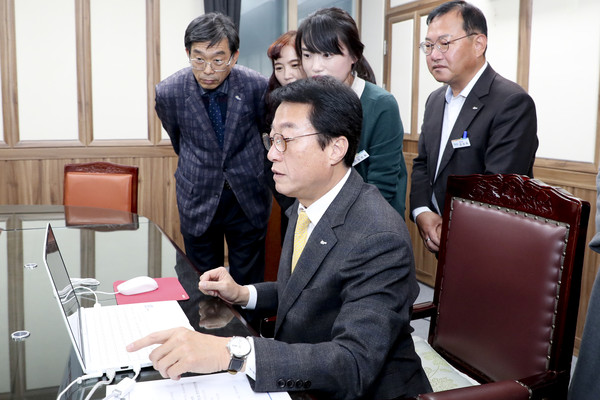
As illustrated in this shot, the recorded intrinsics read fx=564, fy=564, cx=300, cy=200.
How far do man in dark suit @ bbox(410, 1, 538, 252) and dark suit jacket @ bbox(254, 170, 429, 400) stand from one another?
0.80 meters

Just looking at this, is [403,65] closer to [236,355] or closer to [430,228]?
[430,228]

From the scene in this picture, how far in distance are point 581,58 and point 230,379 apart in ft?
8.93

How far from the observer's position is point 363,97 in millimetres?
2158

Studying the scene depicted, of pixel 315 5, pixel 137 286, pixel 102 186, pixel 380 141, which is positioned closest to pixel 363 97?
pixel 380 141

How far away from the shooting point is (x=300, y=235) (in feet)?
4.87

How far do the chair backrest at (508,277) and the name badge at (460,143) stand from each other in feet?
1.60

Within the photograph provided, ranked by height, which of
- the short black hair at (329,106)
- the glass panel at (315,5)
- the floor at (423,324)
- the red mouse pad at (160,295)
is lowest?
the floor at (423,324)

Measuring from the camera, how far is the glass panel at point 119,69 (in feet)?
14.0

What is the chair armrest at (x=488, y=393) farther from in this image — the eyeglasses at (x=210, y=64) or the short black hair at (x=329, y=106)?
the eyeglasses at (x=210, y=64)

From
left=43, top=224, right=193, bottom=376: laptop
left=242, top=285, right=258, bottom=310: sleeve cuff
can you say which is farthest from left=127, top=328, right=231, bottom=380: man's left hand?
left=242, top=285, right=258, bottom=310: sleeve cuff

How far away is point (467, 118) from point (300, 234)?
3.40 ft

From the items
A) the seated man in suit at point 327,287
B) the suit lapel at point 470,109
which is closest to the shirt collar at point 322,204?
the seated man in suit at point 327,287

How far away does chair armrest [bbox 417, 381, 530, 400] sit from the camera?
1128 mm

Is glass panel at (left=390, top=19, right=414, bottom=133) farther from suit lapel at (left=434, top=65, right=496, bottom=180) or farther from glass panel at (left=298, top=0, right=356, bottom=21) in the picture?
suit lapel at (left=434, top=65, right=496, bottom=180)
